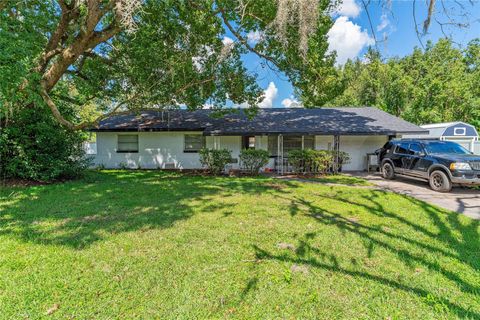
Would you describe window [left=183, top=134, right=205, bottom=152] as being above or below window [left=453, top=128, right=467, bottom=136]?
below

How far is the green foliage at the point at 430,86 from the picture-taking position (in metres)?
22.4

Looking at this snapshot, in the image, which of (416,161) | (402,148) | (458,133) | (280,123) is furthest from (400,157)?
(458,133)

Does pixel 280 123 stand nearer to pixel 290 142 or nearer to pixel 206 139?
pixel 290 142

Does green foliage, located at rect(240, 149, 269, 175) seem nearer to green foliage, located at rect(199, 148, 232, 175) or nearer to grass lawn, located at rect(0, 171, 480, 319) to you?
green foliage, located at rect(199, 148, 232, 175)

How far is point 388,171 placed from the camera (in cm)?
1044

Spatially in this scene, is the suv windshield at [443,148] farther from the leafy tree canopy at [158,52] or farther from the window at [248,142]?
the window at [248,142]

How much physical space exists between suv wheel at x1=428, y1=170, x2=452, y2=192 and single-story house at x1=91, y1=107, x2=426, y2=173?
509cm

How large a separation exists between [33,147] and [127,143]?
592 centimetres

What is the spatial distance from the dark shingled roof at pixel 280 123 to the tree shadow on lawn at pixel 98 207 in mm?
4815

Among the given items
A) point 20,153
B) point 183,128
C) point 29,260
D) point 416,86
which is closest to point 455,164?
point 29,260

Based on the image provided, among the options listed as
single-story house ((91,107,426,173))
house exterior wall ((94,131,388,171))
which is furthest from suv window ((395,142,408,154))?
house exterior wall ((94,131,388,171))

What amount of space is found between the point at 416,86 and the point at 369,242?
87.8 ft

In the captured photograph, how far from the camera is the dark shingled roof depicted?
12.1 m

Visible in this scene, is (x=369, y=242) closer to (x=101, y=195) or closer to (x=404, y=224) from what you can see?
(x=404, y=224)
